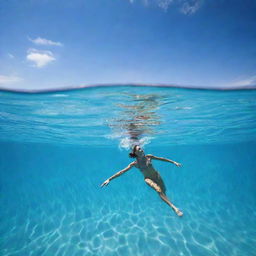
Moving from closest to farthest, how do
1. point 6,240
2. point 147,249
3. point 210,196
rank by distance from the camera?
point 147,249 → point 6,240 → point 210,196

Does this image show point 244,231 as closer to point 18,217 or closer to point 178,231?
point 178,231

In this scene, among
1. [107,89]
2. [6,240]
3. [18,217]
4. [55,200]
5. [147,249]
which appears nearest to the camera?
[107,89]

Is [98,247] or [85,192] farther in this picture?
[85,192]

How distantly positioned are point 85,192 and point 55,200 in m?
5.04

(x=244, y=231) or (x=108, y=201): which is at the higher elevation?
(x=244, y=231)

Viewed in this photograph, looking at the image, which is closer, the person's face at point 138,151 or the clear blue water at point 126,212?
the person's face at point 138,151

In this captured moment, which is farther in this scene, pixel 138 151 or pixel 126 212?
pixel 126 212

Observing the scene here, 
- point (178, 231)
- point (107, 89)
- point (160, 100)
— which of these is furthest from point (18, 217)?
point (160, 100)

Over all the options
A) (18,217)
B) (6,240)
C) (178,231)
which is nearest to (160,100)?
(178,231)

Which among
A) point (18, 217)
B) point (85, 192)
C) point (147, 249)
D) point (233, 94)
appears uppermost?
point (233, 94)

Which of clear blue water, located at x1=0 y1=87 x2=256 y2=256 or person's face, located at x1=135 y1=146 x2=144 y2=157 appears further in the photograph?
clear blue water, located at x1=0 y1=87 x2=256 y2=256

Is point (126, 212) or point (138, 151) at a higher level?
point (138, 151)

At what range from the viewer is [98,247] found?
12742 mm

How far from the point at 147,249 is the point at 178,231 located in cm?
369
